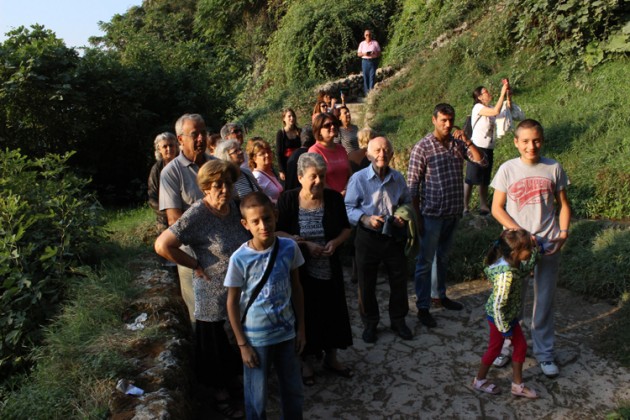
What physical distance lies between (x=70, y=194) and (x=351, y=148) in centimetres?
357

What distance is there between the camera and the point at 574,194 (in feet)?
23.6

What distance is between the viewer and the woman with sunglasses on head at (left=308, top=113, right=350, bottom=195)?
5.01 m

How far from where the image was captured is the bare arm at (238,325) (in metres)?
3.12

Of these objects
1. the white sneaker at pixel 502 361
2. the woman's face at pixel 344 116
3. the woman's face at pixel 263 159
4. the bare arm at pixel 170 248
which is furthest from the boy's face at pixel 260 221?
the woman's face at pixel 344 116

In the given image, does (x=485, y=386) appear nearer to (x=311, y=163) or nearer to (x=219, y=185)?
(x=311, y=163)

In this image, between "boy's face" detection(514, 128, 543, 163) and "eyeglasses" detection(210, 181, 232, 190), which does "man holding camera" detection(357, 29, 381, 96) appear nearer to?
"boy's face" detection(514, 128, 543, 163)

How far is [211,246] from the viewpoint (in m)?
3.56

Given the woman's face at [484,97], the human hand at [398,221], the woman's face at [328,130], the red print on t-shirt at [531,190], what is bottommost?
the human hand at [398,221]

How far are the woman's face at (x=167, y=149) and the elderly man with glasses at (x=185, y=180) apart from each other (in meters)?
1.29

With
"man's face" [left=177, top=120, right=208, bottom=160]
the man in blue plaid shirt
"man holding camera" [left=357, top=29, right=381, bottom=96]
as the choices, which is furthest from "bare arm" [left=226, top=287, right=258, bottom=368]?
"man holding camera" [left=357, top=29, right=381, bottom=96]

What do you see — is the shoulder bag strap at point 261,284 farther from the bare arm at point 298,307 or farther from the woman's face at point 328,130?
the woman's face at point 328,130

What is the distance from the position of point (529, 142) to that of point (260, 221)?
7.02 feet

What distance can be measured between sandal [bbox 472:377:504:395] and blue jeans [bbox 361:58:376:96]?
11378 mm

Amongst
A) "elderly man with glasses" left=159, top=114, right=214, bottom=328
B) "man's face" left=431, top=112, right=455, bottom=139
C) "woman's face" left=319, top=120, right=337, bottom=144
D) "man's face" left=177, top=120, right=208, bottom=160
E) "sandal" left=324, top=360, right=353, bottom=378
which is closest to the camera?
"elderly man with glasses" left=159, top=114, right=214, bottom=328
